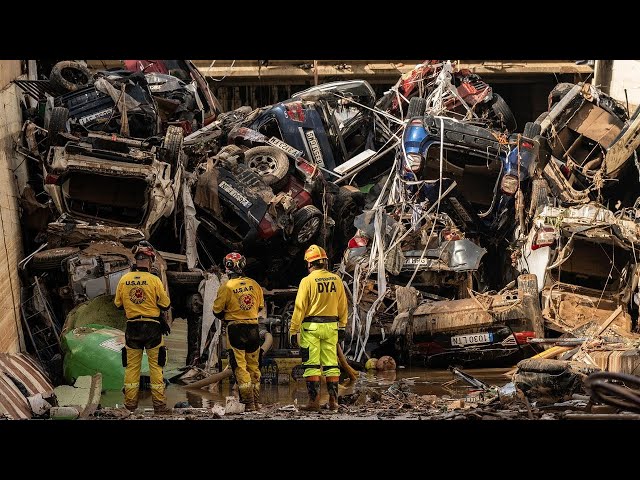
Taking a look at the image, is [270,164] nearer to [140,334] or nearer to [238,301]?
[238,301]

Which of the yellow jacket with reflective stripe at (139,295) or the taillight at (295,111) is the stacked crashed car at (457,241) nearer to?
the taillight at (295,111)

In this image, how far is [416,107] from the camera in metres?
17.5

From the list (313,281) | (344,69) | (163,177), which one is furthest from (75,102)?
(344,69)

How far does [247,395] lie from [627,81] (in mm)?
12102

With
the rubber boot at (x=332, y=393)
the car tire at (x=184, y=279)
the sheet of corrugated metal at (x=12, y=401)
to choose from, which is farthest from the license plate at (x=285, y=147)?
the sheet of corrugated metal at (x=12, y=401)

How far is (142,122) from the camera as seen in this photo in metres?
15.5

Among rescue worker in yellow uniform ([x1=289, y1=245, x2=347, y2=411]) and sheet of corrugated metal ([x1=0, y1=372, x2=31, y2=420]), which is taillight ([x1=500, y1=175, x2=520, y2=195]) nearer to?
rescue worker in yellow uniform ([x1=289, y1=245, x2=347, y2=411])

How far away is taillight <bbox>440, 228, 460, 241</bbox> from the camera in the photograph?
14316mm

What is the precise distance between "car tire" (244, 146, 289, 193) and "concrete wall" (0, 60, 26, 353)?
3091 millimetres

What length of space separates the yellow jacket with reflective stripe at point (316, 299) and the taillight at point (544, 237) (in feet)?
14.5

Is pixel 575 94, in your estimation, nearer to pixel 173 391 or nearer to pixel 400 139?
pixel 400 139

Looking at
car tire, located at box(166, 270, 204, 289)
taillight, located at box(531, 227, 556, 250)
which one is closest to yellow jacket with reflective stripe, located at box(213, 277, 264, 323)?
car tire, located at box(166, 270, 204, 289)
